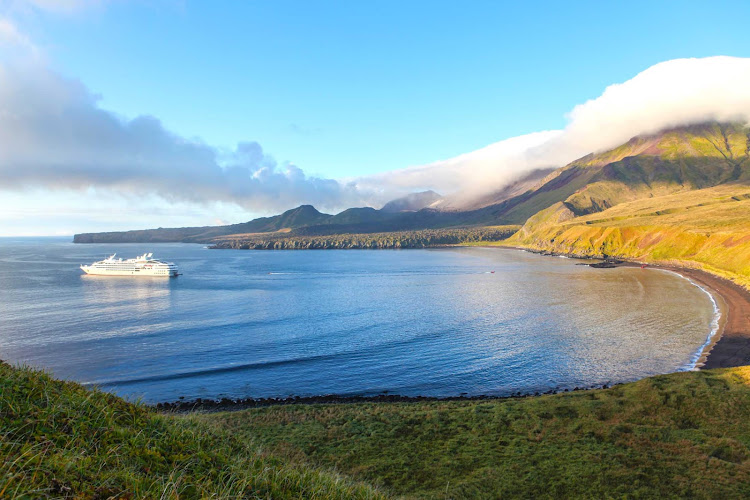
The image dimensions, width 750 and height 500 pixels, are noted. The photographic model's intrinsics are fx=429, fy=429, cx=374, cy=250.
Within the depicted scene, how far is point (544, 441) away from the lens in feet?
81.3

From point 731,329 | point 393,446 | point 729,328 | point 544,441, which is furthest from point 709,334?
point 393,446

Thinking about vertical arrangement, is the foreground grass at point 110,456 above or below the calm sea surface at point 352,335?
above

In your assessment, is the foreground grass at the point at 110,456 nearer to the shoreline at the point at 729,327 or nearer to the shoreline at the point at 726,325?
the shoreline at the point at 726,325

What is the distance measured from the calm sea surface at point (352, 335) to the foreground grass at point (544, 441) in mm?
10440

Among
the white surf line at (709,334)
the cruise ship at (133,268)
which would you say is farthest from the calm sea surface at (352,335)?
the cruise ship at (133,268)

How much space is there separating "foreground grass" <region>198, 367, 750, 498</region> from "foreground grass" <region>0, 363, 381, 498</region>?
16.2ft

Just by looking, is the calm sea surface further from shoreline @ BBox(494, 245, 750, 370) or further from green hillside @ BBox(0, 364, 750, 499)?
green hillside @ BBox(0, 364, 750, 499)

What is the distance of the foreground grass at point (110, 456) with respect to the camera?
726cm

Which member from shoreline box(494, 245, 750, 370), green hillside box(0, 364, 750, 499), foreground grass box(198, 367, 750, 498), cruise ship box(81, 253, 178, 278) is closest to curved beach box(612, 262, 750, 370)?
shoreline box(494, 245, 750, 370)

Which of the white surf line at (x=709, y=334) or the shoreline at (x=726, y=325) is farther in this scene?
the shoreline at (x=726, y=325)

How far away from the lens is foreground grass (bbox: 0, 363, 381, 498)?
23.8ft

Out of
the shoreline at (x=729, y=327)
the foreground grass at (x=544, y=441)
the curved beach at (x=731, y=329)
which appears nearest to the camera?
the foreground grass at (x=544, y=441)

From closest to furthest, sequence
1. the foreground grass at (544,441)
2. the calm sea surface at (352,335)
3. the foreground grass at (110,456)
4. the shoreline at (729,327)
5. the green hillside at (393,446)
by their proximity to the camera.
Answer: the foreground grass at (110,456) < the green hillside at (393,446) < the foreground grass at (544,441) < the calm sea surface at (352,335) < the shoreline at (729,327)

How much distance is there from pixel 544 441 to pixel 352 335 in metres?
40.3
